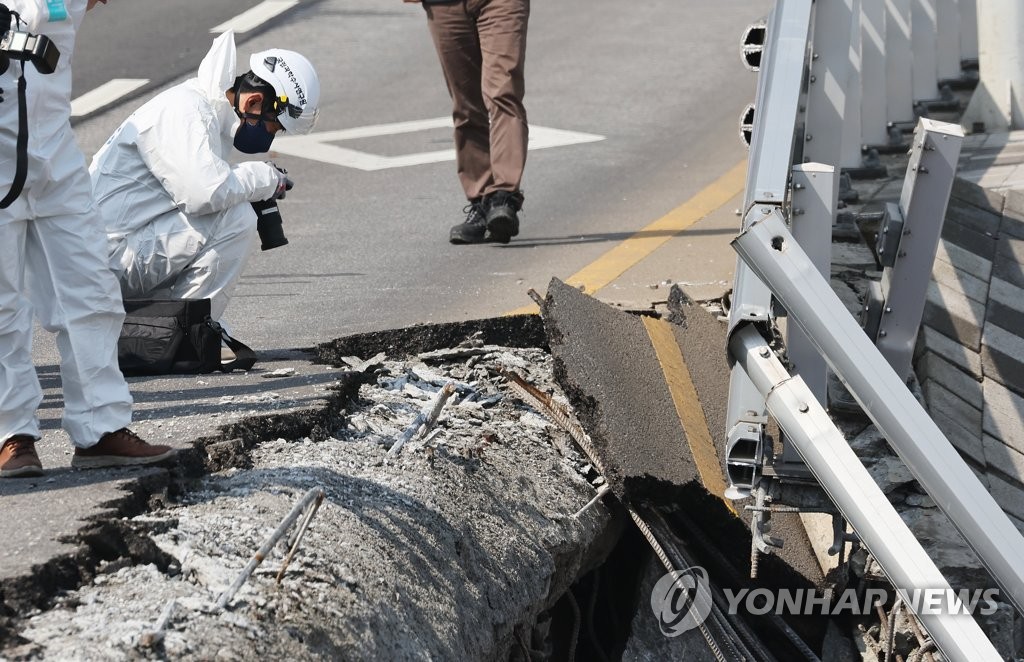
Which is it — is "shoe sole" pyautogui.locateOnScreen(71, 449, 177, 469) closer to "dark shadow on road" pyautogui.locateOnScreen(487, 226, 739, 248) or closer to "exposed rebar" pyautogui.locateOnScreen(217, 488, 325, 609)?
"exposed rebar" pyautogui.locateOnScreen(217, 488, 325, 609)

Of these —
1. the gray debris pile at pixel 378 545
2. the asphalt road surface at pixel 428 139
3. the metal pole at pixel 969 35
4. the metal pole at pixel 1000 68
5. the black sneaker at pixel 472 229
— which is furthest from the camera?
the metal pole at pixel 969 35

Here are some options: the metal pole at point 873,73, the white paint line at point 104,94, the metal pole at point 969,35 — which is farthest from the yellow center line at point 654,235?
the white paint line at point 104,94

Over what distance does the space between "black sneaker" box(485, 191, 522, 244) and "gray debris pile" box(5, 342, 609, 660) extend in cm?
231

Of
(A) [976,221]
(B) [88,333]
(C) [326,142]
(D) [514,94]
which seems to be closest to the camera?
(B) [88,333]

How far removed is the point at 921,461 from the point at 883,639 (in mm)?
1146

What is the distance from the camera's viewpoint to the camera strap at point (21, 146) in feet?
11.9

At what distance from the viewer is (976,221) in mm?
6355

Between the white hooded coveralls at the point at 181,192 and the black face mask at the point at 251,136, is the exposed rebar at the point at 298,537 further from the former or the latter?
the black face mask at the point at 251,136

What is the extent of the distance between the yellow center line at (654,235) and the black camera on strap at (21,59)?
8.73 feet

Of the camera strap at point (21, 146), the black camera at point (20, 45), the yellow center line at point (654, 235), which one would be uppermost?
the black camera at point (20, 45)

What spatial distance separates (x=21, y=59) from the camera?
3.52 metres

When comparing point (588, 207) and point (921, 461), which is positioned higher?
point (921, 461)

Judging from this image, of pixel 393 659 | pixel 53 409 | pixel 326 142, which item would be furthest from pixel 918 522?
pixel 326 142

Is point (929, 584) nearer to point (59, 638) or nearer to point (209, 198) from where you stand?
point (59, 638)
